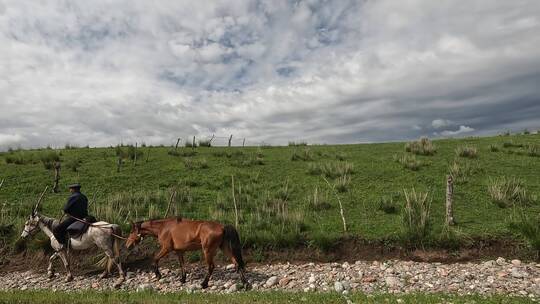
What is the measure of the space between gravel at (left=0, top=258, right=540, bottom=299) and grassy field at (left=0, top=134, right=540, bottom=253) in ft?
5.10

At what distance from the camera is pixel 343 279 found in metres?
12.1

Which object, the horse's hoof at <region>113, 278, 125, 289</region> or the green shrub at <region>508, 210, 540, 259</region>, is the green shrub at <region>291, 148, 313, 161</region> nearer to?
the green shrub at <region>508, 210, 540, 259</region>

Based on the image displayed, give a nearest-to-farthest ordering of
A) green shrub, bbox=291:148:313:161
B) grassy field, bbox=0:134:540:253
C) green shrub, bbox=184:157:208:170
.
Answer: grassy field, bbox=0:134:540:253, green shrub, bbox=184:157:208:170, green shrub, bbox=291:148:313:161

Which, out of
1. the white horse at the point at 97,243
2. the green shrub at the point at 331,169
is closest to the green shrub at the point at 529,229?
the green shrub at the point at 331,169

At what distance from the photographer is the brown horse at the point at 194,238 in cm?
1185

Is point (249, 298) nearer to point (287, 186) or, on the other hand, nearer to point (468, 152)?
point (287, 186)

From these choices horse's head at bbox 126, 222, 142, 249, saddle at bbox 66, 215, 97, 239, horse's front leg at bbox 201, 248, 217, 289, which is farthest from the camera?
saddle at bbox 66, 215, 97, 239

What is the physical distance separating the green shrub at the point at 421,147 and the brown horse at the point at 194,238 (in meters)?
21.0

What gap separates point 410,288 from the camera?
11.0 meters

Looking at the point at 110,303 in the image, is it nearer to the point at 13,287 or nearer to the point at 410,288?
the point at 13,287

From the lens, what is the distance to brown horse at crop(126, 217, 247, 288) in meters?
11.9

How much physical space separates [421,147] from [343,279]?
20.3 metres

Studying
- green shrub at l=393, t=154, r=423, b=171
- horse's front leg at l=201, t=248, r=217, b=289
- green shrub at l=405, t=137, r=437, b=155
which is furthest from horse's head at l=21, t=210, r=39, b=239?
green shrub at l=405, t=137, r=437, b=155

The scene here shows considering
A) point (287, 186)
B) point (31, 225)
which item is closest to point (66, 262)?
point (31, 225)
